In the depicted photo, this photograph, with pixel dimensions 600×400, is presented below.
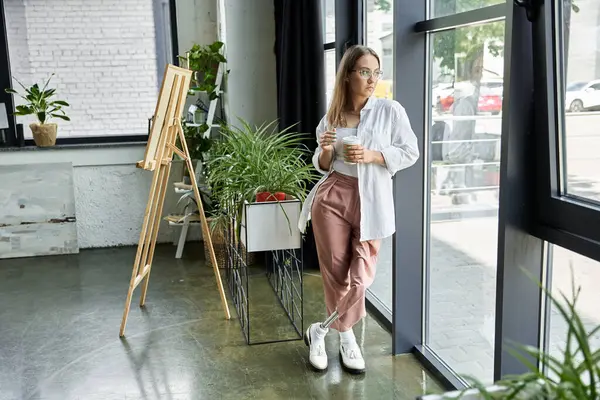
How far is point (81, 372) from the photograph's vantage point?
3.12 m

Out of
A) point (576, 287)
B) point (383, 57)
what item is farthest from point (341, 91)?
point (576, 287)

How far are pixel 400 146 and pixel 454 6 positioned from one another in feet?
2.10

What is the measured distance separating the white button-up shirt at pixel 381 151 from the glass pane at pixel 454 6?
18.0 inches

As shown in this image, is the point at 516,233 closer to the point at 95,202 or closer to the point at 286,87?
the point at 286,87

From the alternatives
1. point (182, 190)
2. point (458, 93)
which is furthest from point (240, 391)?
point (182, 190)

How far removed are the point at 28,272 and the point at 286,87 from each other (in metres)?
2.41

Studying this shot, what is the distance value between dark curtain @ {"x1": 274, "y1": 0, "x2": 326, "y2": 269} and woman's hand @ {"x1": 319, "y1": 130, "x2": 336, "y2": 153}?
1.40m

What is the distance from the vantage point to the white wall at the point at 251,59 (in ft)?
16.4

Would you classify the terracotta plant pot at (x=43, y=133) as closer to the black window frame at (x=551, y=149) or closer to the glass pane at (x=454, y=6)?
the glass pane at (x=454, y=6)

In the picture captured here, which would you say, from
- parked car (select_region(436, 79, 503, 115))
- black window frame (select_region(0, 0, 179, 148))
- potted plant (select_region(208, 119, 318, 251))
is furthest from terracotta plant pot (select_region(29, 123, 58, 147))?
parked car (select_region(436, 79, 503, 115))

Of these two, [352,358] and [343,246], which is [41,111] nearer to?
[343,246]

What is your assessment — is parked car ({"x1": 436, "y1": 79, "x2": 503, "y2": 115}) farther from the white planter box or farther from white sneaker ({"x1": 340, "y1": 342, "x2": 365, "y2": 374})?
white sneaker ({"x1": 340, "y1": 342, "x2": 365, "y2": 374})

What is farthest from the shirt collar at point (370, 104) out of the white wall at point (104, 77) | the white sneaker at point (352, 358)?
the white wall at point (104, 77)

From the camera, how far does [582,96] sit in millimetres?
1915
